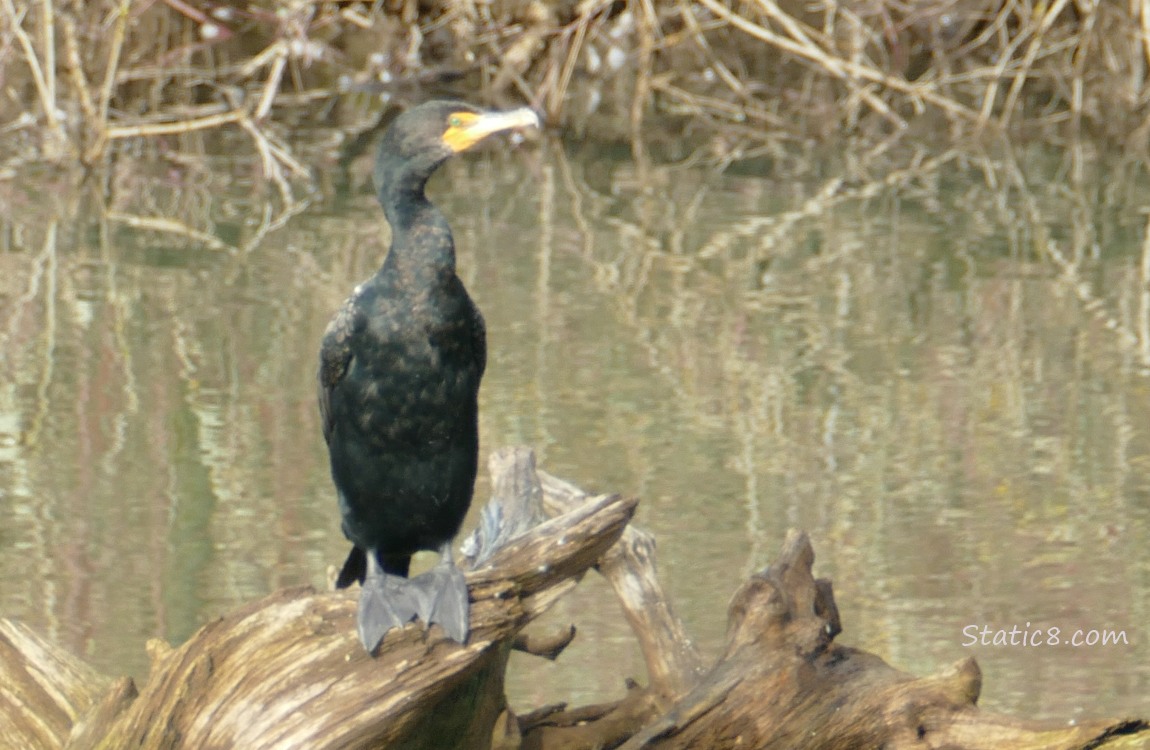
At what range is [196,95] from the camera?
11.3m

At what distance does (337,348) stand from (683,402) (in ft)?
8.70

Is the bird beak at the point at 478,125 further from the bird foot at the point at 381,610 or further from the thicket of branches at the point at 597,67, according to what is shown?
the thicket of branches at the point at 597,67

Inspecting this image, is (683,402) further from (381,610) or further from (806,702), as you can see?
(381,610)

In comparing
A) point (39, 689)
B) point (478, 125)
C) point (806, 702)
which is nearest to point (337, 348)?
point (478, 125)

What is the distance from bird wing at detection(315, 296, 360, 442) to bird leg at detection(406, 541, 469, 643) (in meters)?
0.41

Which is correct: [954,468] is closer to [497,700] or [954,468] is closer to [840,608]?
[840,608]

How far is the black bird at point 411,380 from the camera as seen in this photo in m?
2.88

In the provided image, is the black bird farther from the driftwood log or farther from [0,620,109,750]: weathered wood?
[0,620,109,750]: weathered wood

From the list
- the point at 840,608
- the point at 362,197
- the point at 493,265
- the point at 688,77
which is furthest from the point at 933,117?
the point at 840,608

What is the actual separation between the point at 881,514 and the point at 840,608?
68 cm

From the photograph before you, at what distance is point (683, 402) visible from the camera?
5527 mm

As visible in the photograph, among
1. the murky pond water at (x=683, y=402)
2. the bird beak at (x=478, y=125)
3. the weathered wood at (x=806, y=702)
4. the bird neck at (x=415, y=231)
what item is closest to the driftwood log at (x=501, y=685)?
the weathered wood at (x=806, y=702)

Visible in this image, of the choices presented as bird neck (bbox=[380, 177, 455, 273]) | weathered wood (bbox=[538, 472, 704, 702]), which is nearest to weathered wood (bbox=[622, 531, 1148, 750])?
weathered wood (bbox=[538, 472, 704, 702])

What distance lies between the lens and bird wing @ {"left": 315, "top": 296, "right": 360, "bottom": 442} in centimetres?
295
